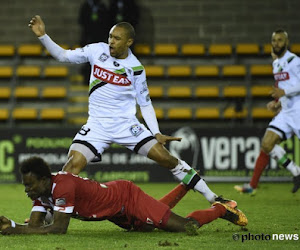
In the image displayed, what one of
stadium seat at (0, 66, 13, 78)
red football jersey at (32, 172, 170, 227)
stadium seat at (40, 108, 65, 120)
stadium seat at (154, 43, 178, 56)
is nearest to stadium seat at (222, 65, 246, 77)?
stadium seat at (154, 43, 178, 56)

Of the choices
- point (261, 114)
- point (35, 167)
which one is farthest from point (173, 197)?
point (261, 114)

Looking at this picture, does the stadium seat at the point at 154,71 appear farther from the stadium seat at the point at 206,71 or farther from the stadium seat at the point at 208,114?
the stadium seat at the point at 208,114

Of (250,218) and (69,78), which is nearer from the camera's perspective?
(250,218)

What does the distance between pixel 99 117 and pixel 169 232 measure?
1769mm

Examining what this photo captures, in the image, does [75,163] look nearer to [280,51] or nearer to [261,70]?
[280,51]

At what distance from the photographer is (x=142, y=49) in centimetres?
1700

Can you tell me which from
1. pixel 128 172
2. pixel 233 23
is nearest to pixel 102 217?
pixel 128 172

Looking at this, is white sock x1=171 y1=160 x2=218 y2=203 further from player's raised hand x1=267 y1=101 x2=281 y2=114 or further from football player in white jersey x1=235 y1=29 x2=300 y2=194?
player's raised hand x1=267 y1=101 x2=281 y2=114

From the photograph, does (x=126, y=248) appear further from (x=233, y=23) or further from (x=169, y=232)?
(x=233, y=23)

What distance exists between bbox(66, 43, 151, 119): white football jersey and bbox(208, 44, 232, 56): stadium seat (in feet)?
31.6

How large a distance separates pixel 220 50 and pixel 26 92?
4817mm

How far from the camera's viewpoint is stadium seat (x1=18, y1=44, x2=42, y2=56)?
17.0 meters

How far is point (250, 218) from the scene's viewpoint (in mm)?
7738

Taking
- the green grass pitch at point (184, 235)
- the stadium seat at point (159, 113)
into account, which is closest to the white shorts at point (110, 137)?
the green grass pitch at point (184, 235)
